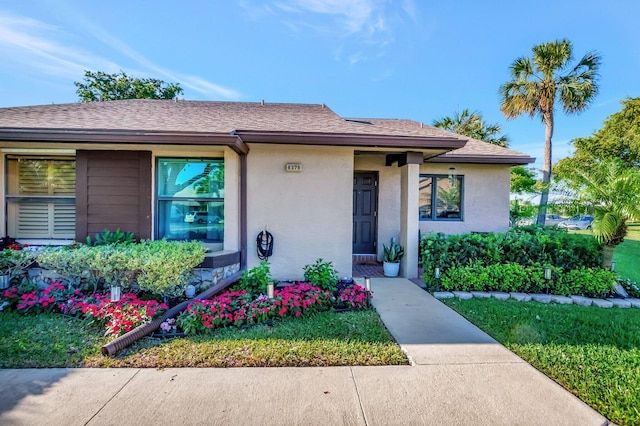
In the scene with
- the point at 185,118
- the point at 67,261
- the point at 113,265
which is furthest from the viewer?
the point at 185,118

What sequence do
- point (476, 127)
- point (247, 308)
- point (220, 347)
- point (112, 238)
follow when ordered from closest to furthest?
1. point (220, 347)
2. point (247, 308)
3. point (112, 238)
4. point (476, 127)

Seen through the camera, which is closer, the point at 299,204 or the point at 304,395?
the point at 304,395

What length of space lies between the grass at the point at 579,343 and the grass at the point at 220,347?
149 cm

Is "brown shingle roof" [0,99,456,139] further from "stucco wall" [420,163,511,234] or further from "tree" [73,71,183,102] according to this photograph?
"tree" [73,71,183,102]

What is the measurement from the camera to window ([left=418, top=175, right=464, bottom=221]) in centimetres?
825

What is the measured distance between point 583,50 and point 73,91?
3138cm

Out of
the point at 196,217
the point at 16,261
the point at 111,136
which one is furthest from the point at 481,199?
the point at 16,261

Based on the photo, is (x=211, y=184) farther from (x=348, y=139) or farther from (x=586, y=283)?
(x=586, y=283)

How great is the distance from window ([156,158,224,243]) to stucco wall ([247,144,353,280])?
64cm

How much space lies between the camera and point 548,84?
12.5 metres

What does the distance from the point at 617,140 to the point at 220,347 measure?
109 feet

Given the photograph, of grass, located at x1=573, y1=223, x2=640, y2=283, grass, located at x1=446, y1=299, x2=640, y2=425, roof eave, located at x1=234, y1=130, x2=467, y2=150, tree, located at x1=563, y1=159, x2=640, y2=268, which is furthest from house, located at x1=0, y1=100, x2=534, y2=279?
grass, located at x1=573, y1=223, x2=640, y2=283

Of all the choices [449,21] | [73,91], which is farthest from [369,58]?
[73,91]

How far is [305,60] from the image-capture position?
1098 centimetres
